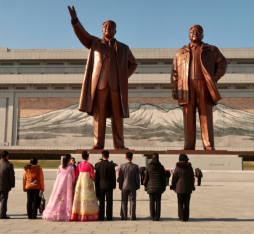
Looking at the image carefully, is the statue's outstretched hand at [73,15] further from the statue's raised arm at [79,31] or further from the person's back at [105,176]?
the person's back at [105,176]

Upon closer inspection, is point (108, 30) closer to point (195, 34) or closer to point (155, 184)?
point (195, 34)

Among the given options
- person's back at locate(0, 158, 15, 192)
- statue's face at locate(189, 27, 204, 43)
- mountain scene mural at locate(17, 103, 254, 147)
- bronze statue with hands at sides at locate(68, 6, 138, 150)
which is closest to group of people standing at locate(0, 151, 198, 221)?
person's back at locate(0, 158, 15, 192)

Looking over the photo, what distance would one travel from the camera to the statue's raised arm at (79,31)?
846cm

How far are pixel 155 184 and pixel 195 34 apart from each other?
20.3ft

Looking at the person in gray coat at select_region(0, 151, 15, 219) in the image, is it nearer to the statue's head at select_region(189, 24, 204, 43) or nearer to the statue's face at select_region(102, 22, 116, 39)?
the statue's face at select_region(102, 22, 116, 39)

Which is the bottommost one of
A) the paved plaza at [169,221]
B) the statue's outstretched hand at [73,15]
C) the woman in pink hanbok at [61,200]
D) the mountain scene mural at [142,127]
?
the paved plaza at [169,221]

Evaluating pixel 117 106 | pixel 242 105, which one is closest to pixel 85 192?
pixel 117 106

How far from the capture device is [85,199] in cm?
488

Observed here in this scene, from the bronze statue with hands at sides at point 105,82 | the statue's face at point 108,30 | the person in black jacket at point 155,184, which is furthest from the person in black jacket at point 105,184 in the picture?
the statue's face at point 108,30

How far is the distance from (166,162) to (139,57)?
18370 mm

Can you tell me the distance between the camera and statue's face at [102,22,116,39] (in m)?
9.50

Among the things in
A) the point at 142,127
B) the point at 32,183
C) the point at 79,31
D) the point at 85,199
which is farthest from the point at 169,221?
the point at 142,127

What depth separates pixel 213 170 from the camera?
1009cm

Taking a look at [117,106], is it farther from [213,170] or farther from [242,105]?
[242,105]
